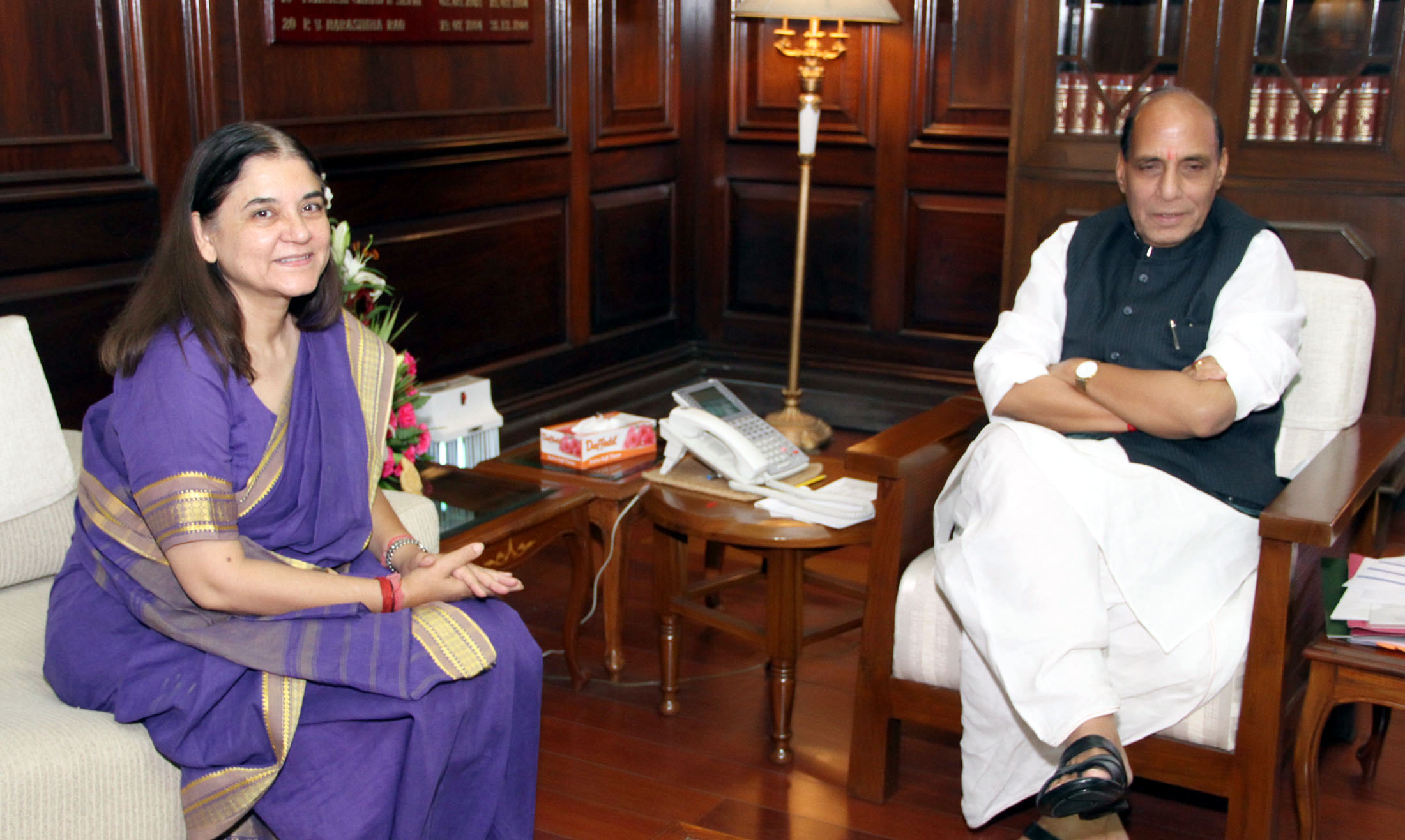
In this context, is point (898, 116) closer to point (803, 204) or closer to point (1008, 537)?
point (803, 204)

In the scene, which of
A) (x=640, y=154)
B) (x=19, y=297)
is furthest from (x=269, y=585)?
(x=640, y=154)

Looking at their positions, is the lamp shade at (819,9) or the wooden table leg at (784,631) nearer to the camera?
the wooden table leg at (784,631)

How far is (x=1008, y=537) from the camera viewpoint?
2.27 metres

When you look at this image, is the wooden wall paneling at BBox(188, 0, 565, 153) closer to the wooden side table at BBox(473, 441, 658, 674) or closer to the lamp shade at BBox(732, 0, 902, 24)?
the lamp shade at BBox(732, 0, 902, 24)

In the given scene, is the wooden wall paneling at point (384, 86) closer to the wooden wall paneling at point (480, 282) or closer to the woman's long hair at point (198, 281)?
the wooden wall paneling at point (480, 282)

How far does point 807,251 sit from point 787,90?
0.63 metres

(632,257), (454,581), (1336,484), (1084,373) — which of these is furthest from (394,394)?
(632,257)

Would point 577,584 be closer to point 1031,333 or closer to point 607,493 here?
point 607,493

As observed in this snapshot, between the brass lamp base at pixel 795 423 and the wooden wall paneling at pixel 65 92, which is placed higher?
the wooden wall paneling at pixel 65 92

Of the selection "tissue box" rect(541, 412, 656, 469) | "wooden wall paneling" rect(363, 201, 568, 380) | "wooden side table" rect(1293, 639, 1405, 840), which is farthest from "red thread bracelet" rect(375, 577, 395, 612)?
"wooden wall paneling" rect(363, 201, 568, 380)

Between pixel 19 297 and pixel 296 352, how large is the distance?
124cm

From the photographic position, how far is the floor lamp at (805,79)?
385cm

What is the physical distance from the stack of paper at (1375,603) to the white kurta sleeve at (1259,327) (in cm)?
33

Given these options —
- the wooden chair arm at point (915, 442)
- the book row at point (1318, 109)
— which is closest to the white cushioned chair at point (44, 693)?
the wooden chair arm at point (915, 442)
